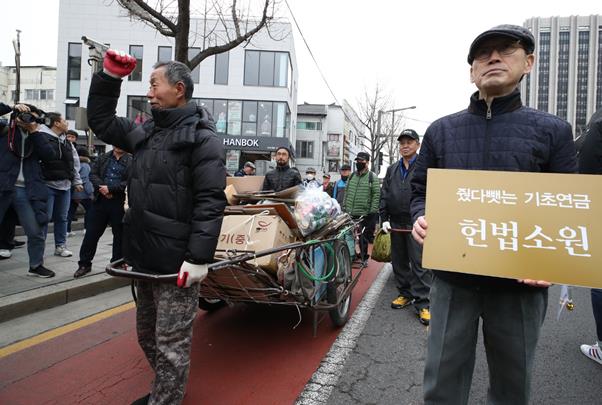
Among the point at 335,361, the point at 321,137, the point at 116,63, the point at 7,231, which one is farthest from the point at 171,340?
the point at 321,137

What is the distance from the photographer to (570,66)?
35.5 m

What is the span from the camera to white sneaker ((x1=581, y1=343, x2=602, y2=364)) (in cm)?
327

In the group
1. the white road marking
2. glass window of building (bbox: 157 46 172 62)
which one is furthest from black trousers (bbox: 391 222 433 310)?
glass window of building (bbox: 157 46 172 62)

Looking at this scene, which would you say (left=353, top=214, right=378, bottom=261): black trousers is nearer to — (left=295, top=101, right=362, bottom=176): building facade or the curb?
the curb

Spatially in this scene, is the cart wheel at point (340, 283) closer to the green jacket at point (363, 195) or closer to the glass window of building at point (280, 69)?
the green jacket at point (363, 195)

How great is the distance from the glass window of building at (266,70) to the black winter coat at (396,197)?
90.8ft

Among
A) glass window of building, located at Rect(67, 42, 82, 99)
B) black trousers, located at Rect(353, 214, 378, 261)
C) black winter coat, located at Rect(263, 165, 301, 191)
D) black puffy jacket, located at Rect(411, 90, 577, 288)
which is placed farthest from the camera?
glass window of building, located at Rect(67, 42, 82, 99)

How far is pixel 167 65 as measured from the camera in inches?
89.3

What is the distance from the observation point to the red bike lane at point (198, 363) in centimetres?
262

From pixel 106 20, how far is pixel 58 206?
28.8 meters

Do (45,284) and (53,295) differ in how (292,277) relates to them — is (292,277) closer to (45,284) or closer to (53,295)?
(53,295)

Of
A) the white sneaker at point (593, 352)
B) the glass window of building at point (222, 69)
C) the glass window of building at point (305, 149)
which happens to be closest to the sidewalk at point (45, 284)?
the white sneaker at point (593, 352)

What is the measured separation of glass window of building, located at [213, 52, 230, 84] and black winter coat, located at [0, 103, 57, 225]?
2731 cm

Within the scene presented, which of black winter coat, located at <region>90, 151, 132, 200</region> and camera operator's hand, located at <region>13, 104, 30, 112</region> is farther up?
camera operator's hand, located at <region>13, 104, 30, 112</region>
